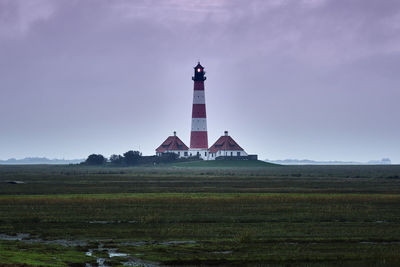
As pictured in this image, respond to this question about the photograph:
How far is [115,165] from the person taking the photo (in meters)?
174

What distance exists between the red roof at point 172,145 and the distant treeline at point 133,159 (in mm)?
2289

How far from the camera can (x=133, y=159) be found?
174000mm

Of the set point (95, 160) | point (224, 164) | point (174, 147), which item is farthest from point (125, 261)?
point (95, 160)

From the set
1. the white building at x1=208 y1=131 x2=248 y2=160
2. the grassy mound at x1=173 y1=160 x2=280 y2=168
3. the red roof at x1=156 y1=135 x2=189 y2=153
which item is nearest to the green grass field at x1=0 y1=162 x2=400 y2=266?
the grassy mound at x1=173 y1=160 x2=280 y2=168

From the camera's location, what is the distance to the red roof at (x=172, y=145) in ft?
552

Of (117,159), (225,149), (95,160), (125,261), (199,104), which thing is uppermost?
(199,104)

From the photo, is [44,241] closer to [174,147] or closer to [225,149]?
[225,149]

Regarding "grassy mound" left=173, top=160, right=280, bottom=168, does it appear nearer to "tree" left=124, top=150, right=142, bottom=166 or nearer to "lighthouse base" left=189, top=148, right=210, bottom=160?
"lighthouse base" left=189, top=148, right=210, bottom=160

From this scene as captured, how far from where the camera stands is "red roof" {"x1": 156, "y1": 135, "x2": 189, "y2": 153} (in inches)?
6629

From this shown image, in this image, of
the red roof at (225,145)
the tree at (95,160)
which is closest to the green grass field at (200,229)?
the red roof at (225,145)

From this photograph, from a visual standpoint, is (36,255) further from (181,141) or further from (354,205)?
(181,141)

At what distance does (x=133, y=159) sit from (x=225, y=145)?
24836mm

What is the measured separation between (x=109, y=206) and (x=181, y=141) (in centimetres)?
12570

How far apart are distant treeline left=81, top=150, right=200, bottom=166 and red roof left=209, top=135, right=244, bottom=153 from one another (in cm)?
726
